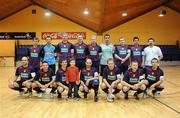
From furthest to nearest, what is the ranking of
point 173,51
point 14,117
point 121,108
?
1. point 173,51
2. point 121,108
3. point 14,117

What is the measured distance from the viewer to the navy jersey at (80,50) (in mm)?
7500

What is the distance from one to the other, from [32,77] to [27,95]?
1.90 feet

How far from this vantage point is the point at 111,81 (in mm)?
6891

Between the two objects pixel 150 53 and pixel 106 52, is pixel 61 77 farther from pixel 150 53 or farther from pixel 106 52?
pixel 150 53

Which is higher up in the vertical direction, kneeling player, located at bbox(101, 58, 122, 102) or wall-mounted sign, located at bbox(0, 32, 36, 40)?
wall-mounted sign, located at bbox(0, 32, 36, 40)

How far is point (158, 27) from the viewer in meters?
20.0

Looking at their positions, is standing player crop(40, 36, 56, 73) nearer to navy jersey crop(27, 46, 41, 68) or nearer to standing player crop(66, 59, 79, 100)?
navy jersey crop(27, 46, 41, 68)

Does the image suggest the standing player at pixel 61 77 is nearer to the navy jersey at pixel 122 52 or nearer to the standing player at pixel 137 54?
the navy jersey at pixel 122 52

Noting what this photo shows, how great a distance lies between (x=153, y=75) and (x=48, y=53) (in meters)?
2.73

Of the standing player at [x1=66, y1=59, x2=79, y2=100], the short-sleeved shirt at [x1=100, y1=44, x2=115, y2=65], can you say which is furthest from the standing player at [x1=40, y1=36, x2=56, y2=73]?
the short-sleeved shirt at [x1=100, y1=44, x2=115, y2=65]

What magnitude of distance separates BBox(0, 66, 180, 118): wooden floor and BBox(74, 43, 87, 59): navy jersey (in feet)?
3.79

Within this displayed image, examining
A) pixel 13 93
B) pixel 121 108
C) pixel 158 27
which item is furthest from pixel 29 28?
pixel 121 108

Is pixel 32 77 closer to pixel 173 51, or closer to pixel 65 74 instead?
pixel 65 74

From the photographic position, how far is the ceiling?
551 inches
